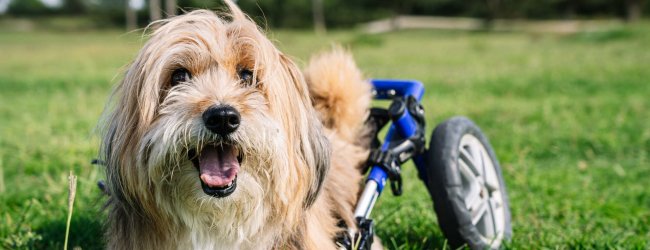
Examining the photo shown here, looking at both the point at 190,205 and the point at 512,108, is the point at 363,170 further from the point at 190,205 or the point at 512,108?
the point at 512,108

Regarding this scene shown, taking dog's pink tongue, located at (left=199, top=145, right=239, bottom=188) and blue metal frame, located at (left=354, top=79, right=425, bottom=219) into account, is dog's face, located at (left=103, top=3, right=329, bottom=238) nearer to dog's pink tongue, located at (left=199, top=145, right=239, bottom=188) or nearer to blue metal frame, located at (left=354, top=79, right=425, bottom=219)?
dog's pink tongue, located at (left=199, top=145, right=239, bottom=188)

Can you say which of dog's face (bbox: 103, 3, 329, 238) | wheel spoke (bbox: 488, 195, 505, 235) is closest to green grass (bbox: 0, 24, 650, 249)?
wheel spoke (bbox: 488, 195, 505, 235)

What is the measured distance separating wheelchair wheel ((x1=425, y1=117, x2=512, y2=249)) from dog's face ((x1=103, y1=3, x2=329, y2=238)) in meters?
0.88

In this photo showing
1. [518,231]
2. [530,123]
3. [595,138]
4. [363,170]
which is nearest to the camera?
[363,170]

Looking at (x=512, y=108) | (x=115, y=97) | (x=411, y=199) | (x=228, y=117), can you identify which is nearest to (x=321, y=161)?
(x=228, y=117)

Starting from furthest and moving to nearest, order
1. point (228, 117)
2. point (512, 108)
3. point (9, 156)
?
1. point (512, 108)
2. point (9, 156)
3. point (228, 117)

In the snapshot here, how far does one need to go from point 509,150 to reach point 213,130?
5.02 metres

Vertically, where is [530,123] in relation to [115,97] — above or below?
below

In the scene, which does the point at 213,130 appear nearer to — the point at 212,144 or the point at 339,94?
the point at 212,144

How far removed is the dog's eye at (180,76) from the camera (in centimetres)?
263

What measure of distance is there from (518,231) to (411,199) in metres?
0.87

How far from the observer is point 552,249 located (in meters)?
3.65

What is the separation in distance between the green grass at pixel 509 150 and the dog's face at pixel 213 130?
37 cm

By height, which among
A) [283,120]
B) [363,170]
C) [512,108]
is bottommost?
[512,108]
